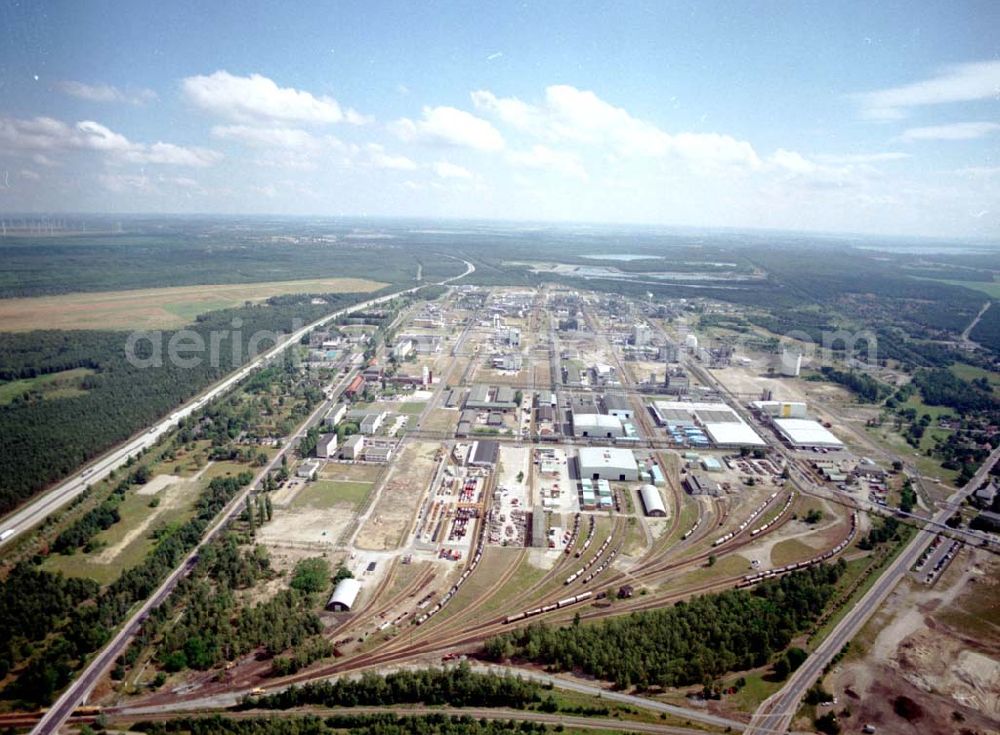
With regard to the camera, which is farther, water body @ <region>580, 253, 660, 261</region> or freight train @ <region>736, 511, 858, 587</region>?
water body @ <region>580, 253, 660, 261</region>

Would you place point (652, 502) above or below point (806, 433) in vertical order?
below

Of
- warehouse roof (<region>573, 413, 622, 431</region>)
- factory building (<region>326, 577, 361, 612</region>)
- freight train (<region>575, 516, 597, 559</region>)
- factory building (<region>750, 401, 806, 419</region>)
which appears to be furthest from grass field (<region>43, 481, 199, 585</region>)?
factory building (<region>750, 401, 806, 419</region>)

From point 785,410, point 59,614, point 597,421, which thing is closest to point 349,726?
point 59,614

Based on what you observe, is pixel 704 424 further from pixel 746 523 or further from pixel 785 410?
pixel 746 523

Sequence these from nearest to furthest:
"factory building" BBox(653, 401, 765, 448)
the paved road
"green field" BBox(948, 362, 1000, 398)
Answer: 1. the paved road
2. "factory building" BBox(653, 401, 765, 448)
3. "green field" BBox(948, 362, 1000, 398)

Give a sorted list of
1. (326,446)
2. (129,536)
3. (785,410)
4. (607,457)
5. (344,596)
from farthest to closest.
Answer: (785,410), (326,446), (607,457), (129,536), (344,596)

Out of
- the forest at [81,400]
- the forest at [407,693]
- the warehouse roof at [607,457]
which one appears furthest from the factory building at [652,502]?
the forest at [81,400]

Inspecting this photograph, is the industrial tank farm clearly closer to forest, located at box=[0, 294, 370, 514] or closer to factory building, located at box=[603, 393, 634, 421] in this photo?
factory building, located at box=[603, 393, 634, 421]
